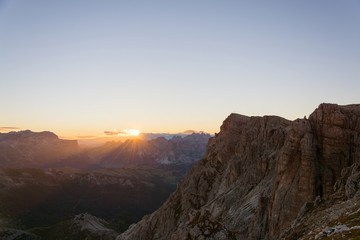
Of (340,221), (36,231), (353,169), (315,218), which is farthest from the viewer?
(36,231)

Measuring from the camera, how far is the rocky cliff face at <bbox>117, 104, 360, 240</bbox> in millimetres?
50906

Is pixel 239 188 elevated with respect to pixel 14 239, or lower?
elevated

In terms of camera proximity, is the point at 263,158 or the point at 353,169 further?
the point at 263,158

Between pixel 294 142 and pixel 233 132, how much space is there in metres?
59.5

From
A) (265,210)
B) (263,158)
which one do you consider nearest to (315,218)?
(265,210)

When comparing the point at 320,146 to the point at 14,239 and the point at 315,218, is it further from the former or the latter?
the point at 14,239

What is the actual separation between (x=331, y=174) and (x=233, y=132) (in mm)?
66288

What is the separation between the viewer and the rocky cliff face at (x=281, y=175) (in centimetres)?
5091

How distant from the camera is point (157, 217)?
12825 centimetres

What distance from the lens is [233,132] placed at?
121188mm

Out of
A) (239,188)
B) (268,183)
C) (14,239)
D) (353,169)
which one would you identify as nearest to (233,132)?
(239,188)

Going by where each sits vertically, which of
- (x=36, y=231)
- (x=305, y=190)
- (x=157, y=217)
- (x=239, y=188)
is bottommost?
(x=36, y=231)

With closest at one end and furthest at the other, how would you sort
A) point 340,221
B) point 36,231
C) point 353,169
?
point 340,221 < point 353,169 < point 36,231

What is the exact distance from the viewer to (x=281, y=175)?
202 ft
